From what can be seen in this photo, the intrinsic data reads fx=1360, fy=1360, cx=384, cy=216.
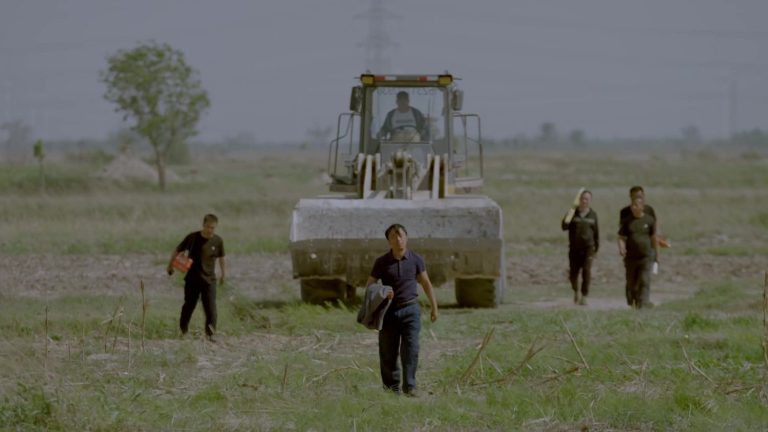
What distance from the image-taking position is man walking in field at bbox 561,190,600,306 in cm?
1752

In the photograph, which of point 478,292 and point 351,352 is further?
point 478,292

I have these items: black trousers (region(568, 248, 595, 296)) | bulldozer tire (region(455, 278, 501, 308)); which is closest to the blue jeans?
bulldozer tire (region(455, 278, 501, 308))

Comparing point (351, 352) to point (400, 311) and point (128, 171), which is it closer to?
point (400, 311)

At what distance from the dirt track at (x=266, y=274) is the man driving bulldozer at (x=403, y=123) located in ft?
8.63

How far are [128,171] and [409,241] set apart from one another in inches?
1452

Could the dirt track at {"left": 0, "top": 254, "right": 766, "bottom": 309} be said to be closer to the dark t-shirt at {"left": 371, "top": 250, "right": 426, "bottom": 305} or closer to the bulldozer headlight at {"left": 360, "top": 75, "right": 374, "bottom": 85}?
the bulldozer headlight at {"left": 360, "top": 75, "right": 374, "bottom": 85}

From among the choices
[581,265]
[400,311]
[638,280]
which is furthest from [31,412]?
[581,265]

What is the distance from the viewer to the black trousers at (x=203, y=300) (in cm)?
1370

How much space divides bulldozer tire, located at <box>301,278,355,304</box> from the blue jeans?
6.31 meters

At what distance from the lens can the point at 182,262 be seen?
13.5m

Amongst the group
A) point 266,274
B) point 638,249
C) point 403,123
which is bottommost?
point 266,274

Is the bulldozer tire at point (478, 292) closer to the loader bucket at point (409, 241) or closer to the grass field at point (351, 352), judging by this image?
the loader bucket at point (409, 241)

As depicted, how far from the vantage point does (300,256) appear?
1614cm

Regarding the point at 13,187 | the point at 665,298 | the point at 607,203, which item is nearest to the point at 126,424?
the point at 665,298
